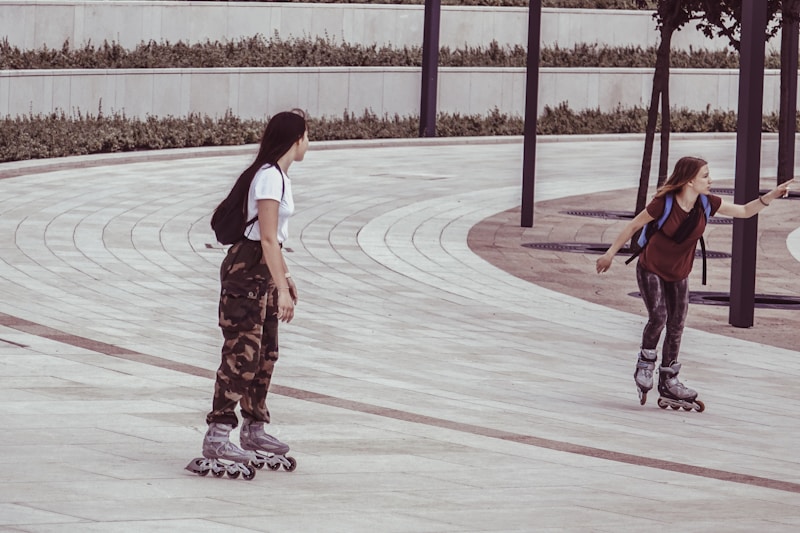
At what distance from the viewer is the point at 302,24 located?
34.6 meters

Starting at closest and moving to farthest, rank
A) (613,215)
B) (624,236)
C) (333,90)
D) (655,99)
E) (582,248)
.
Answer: (624,236) → (582,248) → (655,99) → (613,215) → (333,90)

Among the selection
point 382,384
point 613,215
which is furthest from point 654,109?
point 382,384

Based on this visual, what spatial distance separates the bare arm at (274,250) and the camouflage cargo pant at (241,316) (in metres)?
0.20

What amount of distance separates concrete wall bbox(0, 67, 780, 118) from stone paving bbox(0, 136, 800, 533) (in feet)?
18.5

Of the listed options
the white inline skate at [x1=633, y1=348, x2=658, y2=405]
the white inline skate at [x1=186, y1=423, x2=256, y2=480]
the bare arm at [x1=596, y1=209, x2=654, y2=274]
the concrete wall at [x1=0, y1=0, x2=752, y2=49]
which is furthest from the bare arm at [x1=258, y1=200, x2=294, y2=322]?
the concrete wall at [x1=0, y1=0, x2=752, y2=49]

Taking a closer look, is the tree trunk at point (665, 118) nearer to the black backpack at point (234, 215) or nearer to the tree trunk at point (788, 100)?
the tree trunk at point (788, 100)

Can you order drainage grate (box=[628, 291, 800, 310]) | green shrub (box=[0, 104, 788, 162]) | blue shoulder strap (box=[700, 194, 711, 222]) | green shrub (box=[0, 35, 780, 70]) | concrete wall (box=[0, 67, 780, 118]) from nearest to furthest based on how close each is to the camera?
blue shoulder strap (box=[700, 194, 711, 222]), drainage grate (box=[628, 291, 800, 310]), green shrub (box=[0, 104, 788, 162]), concrete wall (box=[0, 67, 780, 118]), green shrub (box=[0, 35, 780, 70])

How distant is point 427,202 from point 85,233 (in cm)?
588

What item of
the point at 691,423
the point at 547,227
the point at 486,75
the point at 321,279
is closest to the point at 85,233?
the point at 321,279

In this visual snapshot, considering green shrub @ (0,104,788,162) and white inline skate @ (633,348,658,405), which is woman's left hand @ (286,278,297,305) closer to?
white inline skate @ (633,348,658,405)

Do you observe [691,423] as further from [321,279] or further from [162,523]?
[321,279]

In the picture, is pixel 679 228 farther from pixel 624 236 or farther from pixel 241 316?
pixel 241 316

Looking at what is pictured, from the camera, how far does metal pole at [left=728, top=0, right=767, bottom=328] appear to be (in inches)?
591

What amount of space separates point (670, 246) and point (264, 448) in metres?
3.57
